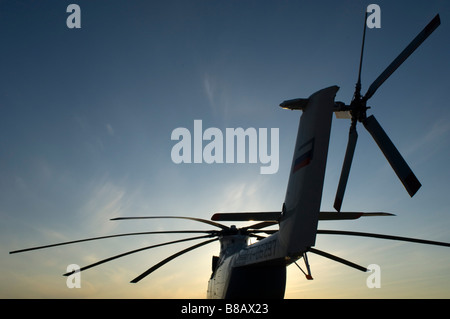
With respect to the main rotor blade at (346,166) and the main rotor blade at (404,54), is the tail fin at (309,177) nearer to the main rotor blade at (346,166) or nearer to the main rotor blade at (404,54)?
the main rotor blade at (346,166)

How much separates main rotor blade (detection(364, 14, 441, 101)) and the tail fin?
0.92 meters

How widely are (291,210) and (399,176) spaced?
8.17ft

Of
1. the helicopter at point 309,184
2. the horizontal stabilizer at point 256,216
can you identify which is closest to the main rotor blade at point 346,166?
the helicopter at point 309,184

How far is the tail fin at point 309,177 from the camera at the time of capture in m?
6.56

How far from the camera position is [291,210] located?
7375 millimetres

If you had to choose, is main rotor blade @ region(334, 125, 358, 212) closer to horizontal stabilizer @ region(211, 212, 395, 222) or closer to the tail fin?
the tail fin

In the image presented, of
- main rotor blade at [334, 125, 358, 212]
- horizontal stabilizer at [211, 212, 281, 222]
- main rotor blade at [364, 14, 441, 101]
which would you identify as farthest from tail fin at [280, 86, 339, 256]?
horizontal stabilizer at [211, 212, 281, 222]

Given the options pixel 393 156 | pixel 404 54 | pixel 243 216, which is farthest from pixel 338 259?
Answer: pixel 404 54

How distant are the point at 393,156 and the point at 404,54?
213cm

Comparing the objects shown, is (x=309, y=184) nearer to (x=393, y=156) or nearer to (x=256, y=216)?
(x=393, y=156)

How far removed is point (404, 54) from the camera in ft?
20.3

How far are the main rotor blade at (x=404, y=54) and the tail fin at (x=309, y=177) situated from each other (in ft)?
3.00
